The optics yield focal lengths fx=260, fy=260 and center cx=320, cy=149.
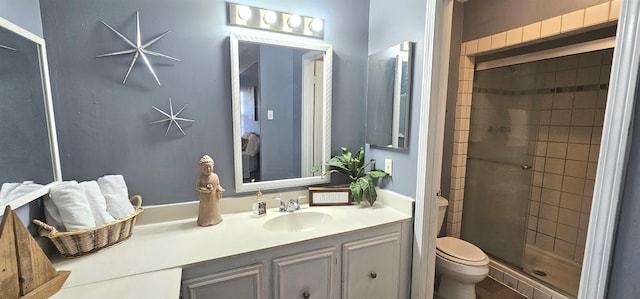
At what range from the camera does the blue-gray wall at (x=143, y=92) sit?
1188 mm

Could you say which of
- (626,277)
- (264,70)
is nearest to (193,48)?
(264,70)

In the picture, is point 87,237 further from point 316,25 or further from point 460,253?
point 460,253

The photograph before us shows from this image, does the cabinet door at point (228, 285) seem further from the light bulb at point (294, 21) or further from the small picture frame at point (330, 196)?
the light bulb at point (294, 21)

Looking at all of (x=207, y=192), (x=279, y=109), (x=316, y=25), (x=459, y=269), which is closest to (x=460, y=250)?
(x=459, y=269)

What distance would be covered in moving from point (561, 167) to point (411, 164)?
1.72 m

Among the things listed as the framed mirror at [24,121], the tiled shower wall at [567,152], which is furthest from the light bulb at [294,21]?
the tiled shower wall at [567,152]

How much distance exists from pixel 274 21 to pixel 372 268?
1.53 m

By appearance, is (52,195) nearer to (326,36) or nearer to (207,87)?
(207,87)

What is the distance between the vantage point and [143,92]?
51.7 inches

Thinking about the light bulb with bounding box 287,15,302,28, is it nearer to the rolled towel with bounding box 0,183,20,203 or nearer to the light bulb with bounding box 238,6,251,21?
the light bulb with bounding box 238,6,251,21

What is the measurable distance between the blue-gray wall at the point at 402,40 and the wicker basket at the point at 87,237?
1.42 metres

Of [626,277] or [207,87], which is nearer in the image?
[626,277]

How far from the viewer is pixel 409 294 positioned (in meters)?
1.58

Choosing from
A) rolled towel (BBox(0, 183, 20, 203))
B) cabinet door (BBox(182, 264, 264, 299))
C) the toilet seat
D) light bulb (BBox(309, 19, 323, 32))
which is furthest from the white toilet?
rolled towel (BBox(0, 183, 20, 203))
